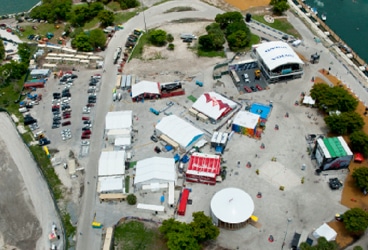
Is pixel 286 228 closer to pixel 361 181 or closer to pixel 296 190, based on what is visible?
pixel 296 190

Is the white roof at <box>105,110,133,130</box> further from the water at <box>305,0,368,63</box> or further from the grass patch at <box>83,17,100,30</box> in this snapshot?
the water at <box>305,0,368,63</box>

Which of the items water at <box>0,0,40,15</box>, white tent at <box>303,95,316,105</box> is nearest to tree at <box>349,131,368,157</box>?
white tent at <box>303,95,316,105</box>

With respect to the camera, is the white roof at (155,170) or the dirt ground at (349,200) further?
the white roof at (155,170)

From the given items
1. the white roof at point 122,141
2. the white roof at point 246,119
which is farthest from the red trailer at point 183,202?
the white roof at point 246,119

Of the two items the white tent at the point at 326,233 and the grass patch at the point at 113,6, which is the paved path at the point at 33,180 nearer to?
the white tent at the point at 326,233

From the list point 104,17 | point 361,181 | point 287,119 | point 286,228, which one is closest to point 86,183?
point 286,228
